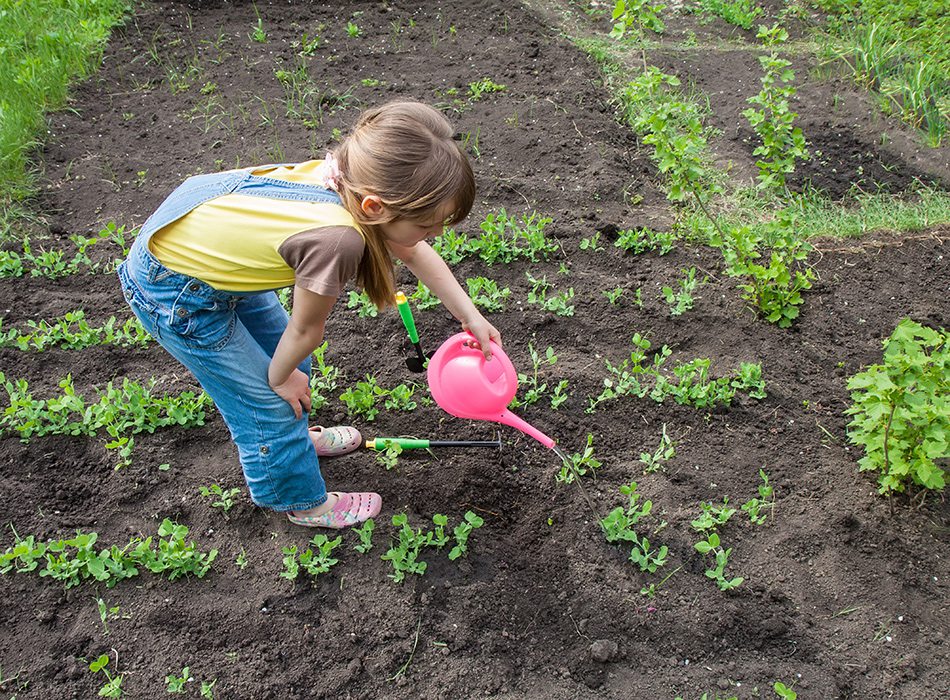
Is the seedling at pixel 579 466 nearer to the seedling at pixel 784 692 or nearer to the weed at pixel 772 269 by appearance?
the seedling at pixel 784 692

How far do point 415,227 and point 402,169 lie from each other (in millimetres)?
152

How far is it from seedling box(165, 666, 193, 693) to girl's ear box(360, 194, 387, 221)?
1.30 metres

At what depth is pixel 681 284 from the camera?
A: 11.1 ft

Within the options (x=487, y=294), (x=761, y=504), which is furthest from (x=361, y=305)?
(x=761, y=504)

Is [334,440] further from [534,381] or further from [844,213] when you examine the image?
[844,213]

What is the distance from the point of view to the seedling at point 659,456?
2.63 metres

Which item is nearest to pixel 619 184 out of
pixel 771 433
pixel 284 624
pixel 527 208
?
pixel 527 208

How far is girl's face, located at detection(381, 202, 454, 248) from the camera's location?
190cm

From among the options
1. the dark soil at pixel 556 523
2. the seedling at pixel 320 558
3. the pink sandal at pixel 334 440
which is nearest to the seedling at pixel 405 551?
the dark soil at pixel 556 523

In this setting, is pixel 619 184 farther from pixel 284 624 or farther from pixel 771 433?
pixel 284 624

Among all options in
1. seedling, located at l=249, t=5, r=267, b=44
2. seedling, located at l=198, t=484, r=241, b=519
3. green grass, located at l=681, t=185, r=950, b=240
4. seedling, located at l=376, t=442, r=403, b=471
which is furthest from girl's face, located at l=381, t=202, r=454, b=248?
seedling, located at l=249, t=5, r=267, b=44

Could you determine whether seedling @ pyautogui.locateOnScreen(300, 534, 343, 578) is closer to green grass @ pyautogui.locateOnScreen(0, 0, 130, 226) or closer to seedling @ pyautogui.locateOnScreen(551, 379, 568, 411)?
seedling @ pyautogui.locateOnScreen(551, 379, 568, 411)

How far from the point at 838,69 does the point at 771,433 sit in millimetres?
3446

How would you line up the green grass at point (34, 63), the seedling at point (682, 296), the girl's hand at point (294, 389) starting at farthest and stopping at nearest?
the green grass at point (34, 63) → the seedling at point (682, 296) → the girl's hand at point (294, 389)
